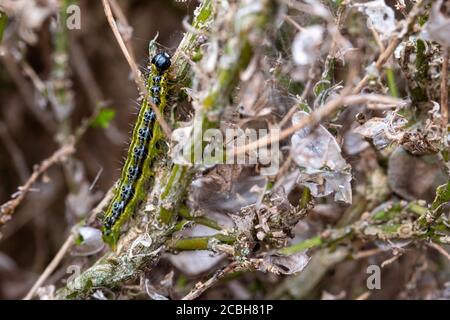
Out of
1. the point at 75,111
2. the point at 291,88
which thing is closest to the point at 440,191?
the point at 291,88

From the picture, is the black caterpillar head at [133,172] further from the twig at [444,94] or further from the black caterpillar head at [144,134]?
the twig at [444,94]

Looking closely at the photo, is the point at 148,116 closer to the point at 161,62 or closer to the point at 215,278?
the point at 161,62

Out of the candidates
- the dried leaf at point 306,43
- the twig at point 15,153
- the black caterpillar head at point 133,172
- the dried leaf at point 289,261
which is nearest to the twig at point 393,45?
the dried leaf at point 306,43

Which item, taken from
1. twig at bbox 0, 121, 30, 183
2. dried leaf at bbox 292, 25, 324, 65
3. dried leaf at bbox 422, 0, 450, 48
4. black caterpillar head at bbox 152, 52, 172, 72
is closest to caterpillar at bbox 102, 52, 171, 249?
black caterpillar head at bbox 152, 52, 172, 72

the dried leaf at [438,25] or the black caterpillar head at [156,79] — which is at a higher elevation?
the dried leaf at [438,25]

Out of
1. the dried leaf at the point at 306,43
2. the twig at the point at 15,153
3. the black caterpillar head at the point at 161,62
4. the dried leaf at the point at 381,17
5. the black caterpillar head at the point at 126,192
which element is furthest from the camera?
the twig at the point at 15,153

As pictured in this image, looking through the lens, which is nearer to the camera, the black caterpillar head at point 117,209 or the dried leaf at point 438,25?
the dried leaf at point 438,25

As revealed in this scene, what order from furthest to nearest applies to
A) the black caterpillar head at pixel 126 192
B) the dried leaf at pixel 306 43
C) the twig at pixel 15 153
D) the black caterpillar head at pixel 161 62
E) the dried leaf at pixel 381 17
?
the twig at pixel 15 153 < the black caterpillar head at pixel 126 192 < the black caterpillar head at pixel 161 62 < the dried leaf at pixel 381 17 < the dried leaf at pixel 306 43
